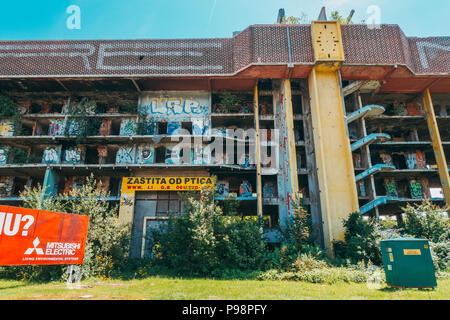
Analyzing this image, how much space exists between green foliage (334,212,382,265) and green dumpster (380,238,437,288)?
16.8 feet

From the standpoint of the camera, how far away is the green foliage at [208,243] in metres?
13.5

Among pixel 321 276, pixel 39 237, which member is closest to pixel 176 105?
pixel 39 237

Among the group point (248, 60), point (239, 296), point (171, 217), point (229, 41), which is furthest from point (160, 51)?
point (239, 296)

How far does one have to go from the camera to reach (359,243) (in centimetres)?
1459

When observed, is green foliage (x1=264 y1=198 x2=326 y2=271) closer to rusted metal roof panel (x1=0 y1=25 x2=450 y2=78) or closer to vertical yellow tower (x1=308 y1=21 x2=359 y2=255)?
vertical yellow tower (x1=308 y1=21 x2=359 y2=255)

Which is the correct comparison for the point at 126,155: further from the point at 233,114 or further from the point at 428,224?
the point at 428,224

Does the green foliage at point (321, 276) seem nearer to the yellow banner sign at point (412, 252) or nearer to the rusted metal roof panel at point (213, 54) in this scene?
the yellow banner sign at point (412, 252)

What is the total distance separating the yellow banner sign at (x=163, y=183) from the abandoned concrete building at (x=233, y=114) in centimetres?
8

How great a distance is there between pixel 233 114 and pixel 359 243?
1253 cm

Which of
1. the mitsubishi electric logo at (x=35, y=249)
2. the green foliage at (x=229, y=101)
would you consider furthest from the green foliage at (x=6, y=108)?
the mitsubishi electric logo at (x=35, y=249)

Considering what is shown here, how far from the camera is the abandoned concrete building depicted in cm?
2009

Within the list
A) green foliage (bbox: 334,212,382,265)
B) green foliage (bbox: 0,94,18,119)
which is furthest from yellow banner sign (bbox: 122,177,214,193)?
green foliage (bbox: 0,94,18,119)
